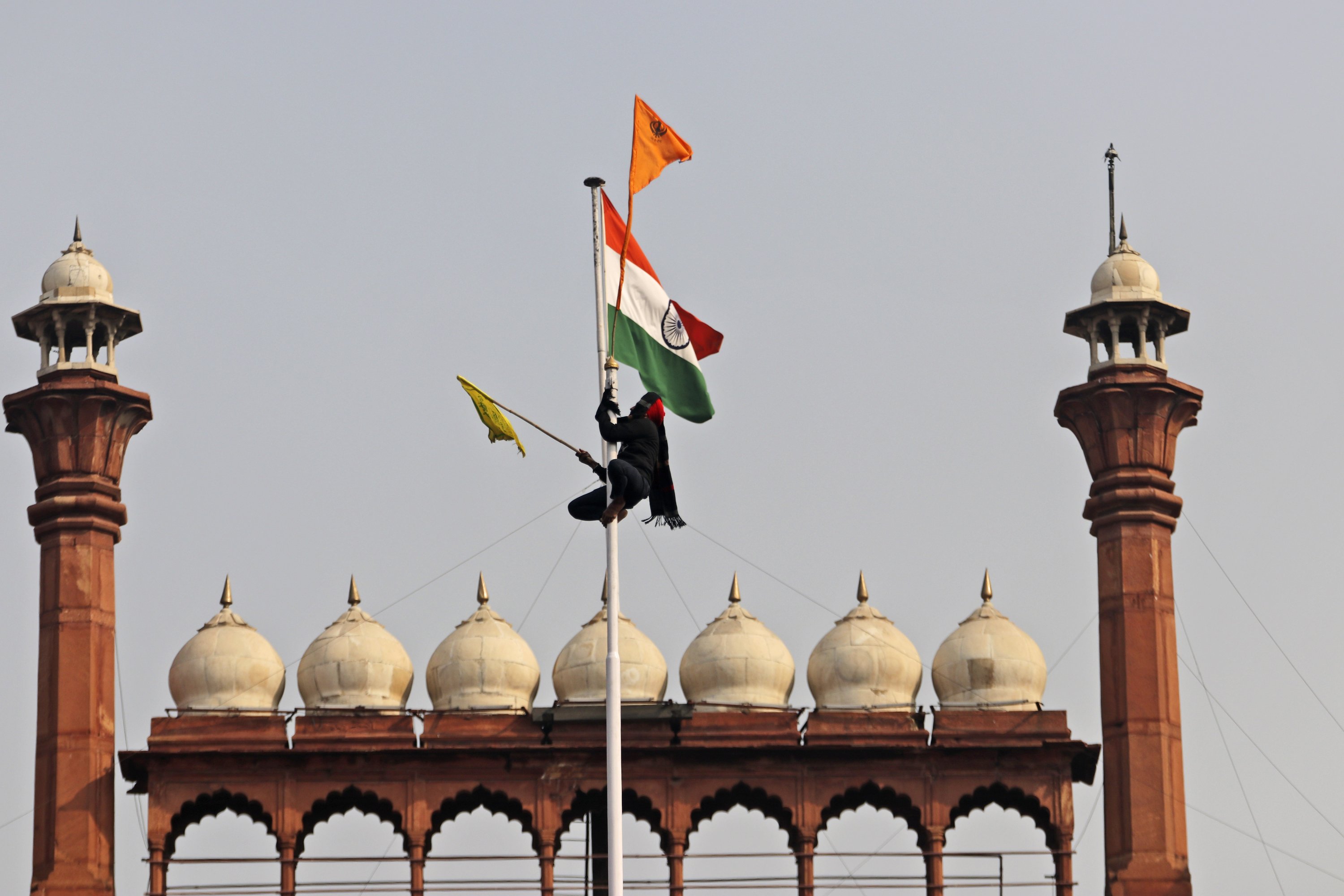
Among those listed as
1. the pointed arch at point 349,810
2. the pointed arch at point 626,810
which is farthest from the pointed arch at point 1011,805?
the pointed arch at point 349,810

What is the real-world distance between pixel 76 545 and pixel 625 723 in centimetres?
883

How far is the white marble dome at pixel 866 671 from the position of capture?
38344 millimetres

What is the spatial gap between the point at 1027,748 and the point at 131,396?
48.1ft

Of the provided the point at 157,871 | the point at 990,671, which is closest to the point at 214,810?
the point at 157,871

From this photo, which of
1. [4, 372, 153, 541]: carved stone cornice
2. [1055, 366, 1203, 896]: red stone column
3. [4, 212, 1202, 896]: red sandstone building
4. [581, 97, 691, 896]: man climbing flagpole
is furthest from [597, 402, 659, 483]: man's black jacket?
[4, 372, 153, 541]: carved stone cornice

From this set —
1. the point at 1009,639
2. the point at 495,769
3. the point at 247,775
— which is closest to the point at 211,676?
the point at 247,775

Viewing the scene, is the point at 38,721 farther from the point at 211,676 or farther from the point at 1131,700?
the point at 1131,700

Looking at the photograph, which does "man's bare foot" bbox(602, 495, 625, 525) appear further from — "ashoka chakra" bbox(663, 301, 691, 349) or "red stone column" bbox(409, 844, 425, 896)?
"red stone column" bbox(409, 844, 425, 896)

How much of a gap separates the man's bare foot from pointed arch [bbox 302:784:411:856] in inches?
568

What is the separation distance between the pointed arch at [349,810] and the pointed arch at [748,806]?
428cm

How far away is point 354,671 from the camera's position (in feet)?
126

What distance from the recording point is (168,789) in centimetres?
3756

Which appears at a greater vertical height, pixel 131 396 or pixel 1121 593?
pixel 131 396

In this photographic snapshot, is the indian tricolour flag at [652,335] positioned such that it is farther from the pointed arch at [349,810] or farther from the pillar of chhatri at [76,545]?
the pillar of chhatri at [76,545]
